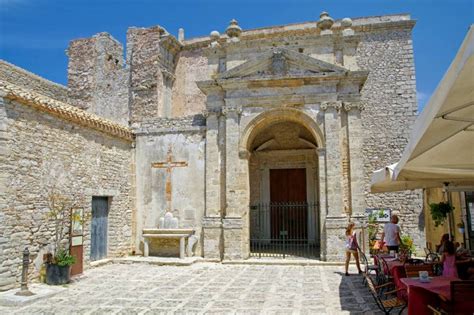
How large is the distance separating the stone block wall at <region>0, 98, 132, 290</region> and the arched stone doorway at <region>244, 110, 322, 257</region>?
541 centimetres

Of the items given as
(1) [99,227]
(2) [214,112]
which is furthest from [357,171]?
(1) [99,227]

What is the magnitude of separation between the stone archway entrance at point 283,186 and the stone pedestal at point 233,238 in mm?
2550

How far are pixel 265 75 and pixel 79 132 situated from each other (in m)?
5.57

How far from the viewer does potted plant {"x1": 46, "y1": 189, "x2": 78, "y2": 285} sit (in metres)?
8.59

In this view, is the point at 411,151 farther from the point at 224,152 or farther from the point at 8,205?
the point at 224,152

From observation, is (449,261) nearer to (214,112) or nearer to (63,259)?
(63,259)

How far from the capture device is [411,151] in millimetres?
3678

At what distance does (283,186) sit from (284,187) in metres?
0.05

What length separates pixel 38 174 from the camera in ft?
28.9

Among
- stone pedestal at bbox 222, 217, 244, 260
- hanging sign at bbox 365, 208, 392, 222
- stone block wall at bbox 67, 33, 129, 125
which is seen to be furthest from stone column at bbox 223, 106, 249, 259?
stone block wall at bbox 67, 33, 129, 125

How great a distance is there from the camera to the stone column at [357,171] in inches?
434

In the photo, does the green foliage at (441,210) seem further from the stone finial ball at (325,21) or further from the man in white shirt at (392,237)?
the stone finial ball at (325,21)

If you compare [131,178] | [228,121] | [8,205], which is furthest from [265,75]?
[8,205]

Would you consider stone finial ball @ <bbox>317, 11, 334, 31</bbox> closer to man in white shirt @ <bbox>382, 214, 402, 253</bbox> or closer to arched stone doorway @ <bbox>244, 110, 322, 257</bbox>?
arched stone doorway @ <bbox>244, 110, 322, 257</bbox>
